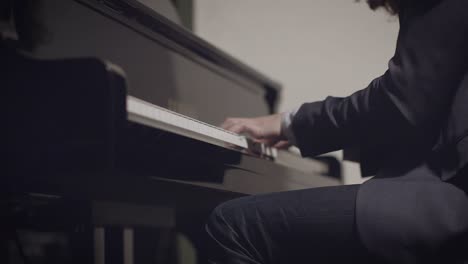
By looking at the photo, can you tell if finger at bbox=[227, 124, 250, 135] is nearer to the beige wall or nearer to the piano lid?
the piano lid

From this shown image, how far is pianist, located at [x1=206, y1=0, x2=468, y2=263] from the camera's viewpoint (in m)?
0.80

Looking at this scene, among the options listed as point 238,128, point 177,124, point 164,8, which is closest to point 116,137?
point 177,124

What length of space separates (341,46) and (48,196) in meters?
1.40

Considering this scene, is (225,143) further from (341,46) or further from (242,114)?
(341,46)

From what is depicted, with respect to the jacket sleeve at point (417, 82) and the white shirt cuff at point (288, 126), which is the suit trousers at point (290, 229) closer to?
the jacket sleeve at point (417, 82)

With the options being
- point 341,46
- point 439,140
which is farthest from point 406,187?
point 341,46

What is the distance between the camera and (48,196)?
1.21 m

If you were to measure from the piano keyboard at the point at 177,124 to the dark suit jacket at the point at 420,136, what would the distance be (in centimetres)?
33

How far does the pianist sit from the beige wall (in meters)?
0.96

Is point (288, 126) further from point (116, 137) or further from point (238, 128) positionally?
point (116, 137)

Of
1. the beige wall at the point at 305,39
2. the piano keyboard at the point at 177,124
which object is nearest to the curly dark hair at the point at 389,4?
the piano keyboard at the point at 177,124

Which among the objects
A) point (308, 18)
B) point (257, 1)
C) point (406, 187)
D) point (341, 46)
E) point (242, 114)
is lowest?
point (406, 187)

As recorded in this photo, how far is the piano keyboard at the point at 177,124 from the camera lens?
94 centimetres

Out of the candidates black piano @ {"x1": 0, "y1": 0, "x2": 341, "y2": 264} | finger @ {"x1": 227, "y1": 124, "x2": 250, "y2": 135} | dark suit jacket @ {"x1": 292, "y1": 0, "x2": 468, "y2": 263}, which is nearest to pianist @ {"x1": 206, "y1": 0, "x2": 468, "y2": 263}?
dark suit jacket @ {"x1": 292, "y1": 0, "x2": 468, "y2": 263}
